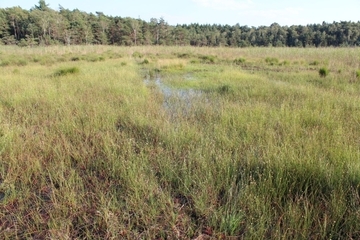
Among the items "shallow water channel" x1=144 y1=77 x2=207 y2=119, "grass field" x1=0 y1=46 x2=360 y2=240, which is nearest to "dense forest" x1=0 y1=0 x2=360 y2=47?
"shallow water channel" x1=144 y1=77 x2=207 y2=119

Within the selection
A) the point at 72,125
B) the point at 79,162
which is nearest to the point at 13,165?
the point at 79,162

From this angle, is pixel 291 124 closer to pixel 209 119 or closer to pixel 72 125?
pixel 209 119

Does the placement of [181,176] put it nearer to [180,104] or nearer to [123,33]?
[180,104]

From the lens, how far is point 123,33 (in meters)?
50.1

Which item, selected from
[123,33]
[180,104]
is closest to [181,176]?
[180,104]

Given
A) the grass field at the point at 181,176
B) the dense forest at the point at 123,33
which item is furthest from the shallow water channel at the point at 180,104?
the dense forest at the point at 123,33

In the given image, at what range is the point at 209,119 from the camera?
488 centimetres

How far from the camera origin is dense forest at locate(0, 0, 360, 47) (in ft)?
Result: 139

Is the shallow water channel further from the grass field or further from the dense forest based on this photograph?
the dense forest

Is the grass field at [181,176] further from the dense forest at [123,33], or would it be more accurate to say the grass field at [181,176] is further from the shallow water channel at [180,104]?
the dense forest at [123,33]

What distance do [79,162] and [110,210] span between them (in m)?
1.29

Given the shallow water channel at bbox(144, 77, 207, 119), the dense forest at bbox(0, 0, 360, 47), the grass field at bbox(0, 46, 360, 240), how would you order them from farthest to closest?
the dense forest at bbox(0, 0, 360, 47) < the shallow water channel at bbox(144, 77, 207, 119) < the grass field at bbox(0, 46, 360, 240)

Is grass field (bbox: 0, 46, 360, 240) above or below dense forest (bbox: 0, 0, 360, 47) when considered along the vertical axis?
below

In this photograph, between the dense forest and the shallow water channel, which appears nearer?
the shallow water channel
